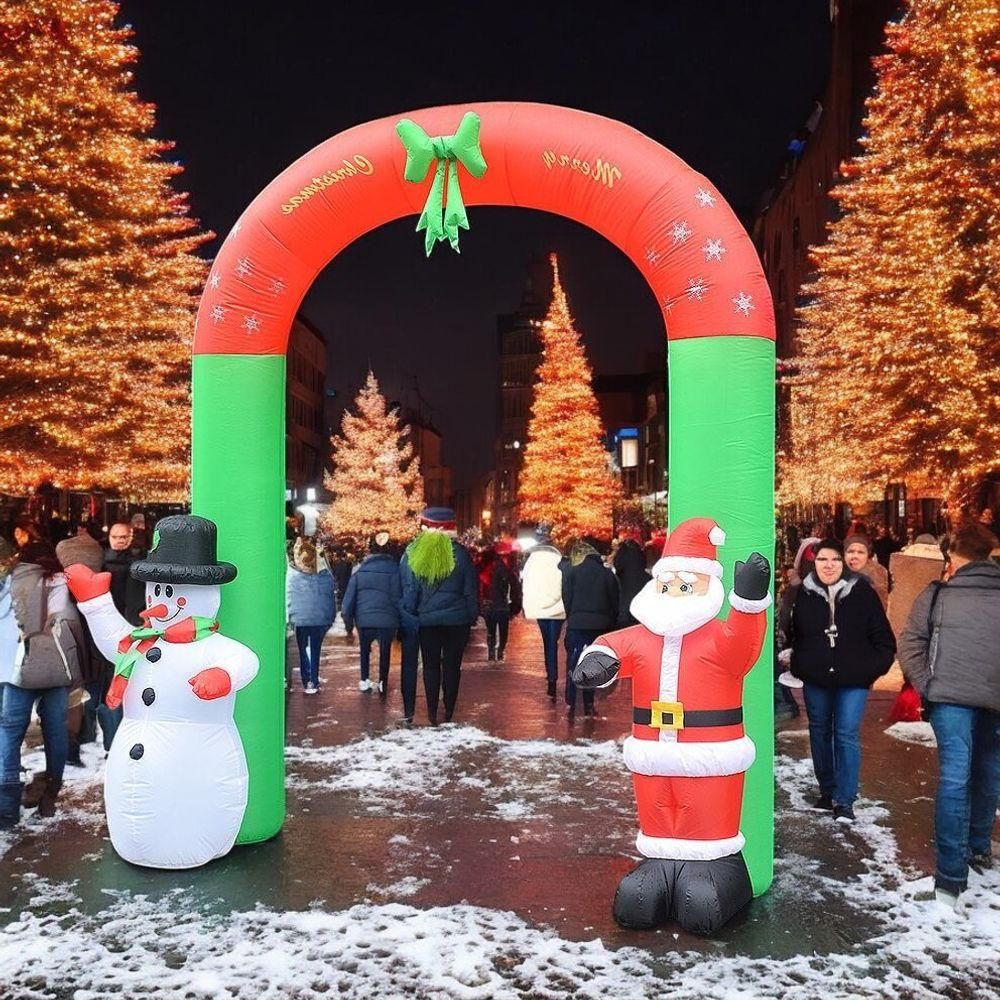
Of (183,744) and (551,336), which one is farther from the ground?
(551,336)

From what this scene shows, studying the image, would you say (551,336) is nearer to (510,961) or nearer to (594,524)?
(594,524)

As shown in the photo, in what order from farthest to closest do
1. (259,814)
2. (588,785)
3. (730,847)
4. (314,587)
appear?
(314,587), (588,785), (259,814), (730,847)

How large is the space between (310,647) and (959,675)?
29.2 ft

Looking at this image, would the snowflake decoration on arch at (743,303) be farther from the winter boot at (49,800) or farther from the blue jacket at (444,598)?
the winter boot at (49,800)

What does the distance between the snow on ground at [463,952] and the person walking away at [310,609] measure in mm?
7188

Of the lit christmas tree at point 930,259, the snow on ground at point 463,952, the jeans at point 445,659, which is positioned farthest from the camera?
the lit christmas tree at point 930,259

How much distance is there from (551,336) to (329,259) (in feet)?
123

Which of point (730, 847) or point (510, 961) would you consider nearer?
point (510, 961)

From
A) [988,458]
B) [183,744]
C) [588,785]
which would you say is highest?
[988,458]

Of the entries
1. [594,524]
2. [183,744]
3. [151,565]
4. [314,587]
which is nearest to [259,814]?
[183,744]

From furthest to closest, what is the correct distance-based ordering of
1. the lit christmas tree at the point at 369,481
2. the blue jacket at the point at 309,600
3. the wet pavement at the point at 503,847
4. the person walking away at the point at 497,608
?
the lit christmas tree at the point at 369,481
the person walking away at the point at 497,608
the blue jacket at the point at 309,600
the wet pavement at the point at 503,847

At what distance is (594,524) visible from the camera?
141 feet

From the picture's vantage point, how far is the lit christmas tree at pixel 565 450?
140 ft

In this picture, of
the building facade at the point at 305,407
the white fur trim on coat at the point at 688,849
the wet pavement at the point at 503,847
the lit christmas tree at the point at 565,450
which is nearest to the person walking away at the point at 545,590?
the wet pavement at the point at 503,847
